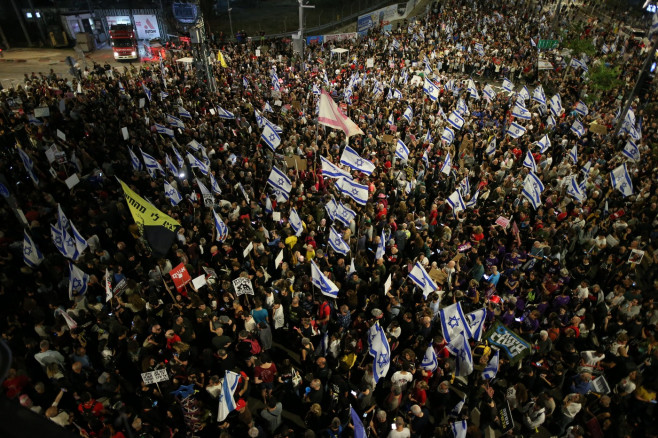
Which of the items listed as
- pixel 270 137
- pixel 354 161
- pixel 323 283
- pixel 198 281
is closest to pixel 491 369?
pixel 323 283

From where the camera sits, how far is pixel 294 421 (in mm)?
7434

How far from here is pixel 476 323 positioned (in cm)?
738

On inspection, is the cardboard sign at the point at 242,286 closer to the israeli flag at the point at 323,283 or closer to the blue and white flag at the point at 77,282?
the israeli flag at the point at 323,283

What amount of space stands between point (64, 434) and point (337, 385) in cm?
607

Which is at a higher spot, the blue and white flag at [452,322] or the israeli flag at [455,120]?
the israeli flag at [455,120]

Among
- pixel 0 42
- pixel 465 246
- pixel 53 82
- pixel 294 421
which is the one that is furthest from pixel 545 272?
pixel 0 42

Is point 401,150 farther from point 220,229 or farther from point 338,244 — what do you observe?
point 220,229

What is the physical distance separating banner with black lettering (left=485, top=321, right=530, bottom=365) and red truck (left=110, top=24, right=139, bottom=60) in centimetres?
4142

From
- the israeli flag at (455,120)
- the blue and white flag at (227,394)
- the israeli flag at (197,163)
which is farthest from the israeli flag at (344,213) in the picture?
the israeli flag at (455,120)

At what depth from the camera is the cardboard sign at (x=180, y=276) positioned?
826cm

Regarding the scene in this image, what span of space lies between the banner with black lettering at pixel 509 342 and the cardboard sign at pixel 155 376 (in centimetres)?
599

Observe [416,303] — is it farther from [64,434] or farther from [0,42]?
[0,42]

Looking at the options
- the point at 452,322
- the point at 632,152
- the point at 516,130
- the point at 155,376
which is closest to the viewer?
the point at 155,376

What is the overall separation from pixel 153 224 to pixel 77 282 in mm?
1970
